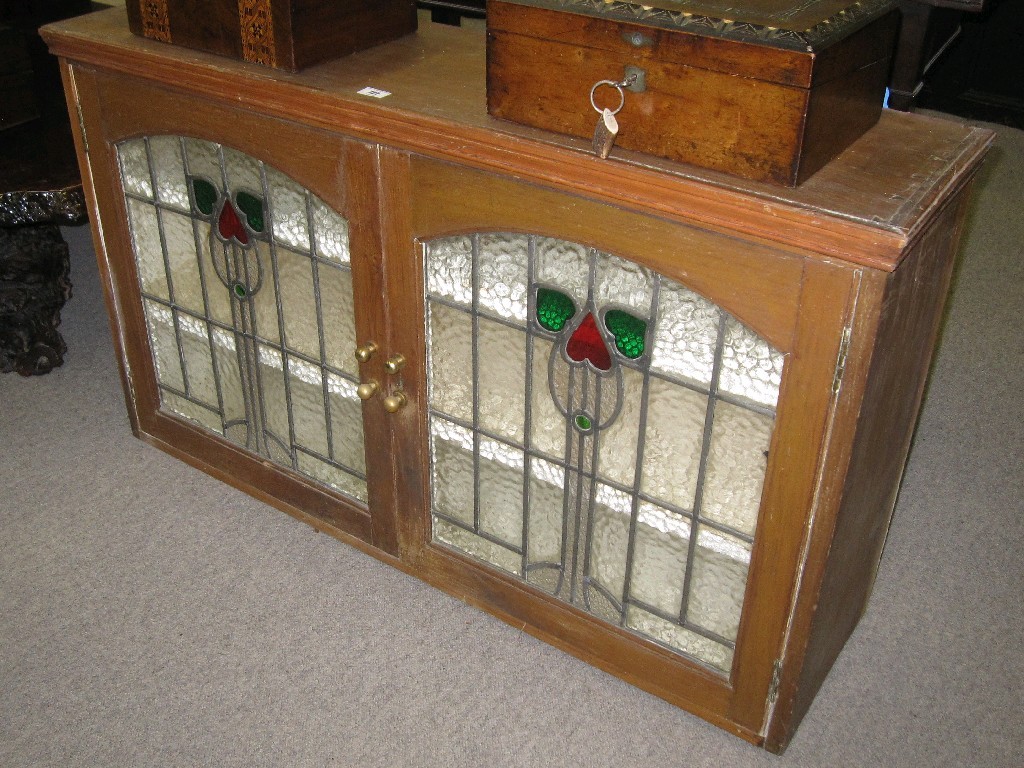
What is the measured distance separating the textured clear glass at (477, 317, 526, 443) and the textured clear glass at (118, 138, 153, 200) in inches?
31.1

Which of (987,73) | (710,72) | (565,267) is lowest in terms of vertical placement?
(987,73)

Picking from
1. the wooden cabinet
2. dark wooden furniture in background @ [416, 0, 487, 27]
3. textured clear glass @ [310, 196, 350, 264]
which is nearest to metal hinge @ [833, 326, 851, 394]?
the wooden cabinet

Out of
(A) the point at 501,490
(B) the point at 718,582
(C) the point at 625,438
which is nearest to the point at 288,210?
(A) the point at 501,490

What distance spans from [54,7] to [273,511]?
79.0 inches

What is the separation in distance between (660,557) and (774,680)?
26cm

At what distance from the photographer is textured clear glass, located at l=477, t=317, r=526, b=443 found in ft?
5.62

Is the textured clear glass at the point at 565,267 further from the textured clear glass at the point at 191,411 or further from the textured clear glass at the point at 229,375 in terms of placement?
the textured clear glass at the point at 191,411

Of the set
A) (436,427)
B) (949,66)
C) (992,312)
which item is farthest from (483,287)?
(949,66)

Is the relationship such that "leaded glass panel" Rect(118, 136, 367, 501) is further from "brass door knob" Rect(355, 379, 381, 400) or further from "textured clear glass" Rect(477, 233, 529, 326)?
"textured clear glass" Rect(477, 233, 529, 326)

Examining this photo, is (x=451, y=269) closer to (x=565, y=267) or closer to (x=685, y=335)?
(x=565, y=267)

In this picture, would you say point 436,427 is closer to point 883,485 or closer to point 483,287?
point 483,287

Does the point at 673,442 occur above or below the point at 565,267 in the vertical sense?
below

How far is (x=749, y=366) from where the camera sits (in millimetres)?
1463

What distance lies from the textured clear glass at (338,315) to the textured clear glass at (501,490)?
12.0 inches
